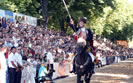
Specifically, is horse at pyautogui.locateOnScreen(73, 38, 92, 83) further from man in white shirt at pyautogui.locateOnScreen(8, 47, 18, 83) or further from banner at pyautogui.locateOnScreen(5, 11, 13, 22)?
banner at pyautogui.locateOnScreen(5, 11, 13, 22)

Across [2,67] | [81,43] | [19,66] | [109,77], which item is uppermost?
[81,43]

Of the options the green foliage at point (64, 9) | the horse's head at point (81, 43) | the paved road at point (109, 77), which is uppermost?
the green foliage at point (64, 9)

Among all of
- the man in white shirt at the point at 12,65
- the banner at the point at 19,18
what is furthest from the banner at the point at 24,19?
the man in white shirt at the point at 12,65

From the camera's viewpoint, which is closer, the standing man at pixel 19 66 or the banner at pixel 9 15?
the standing man at pixel 19 66

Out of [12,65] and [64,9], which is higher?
[64,9]

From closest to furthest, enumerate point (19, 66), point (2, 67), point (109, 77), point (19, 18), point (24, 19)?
point (2, 67), point (19, 66), point (109, 77), point (19, 18), point (24, 19)

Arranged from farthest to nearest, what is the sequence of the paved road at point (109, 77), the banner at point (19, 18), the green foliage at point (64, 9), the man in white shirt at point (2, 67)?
the green foliage at point (64, 9) < the banner at point (19, 18) < the paved road at point (109, 77) < the man in white shirt at point (2, 67)

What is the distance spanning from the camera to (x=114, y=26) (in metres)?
67.3

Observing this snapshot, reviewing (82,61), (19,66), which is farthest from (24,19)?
(82,61)

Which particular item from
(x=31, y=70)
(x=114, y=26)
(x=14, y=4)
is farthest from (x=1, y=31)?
(x=114, y=26)

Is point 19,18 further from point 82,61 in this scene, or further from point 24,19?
point 82,61

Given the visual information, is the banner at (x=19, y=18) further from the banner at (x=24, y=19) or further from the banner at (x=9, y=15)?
the banner at (x=9, y=15)

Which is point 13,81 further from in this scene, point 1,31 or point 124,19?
point 124,19

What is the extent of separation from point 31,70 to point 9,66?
202cm
